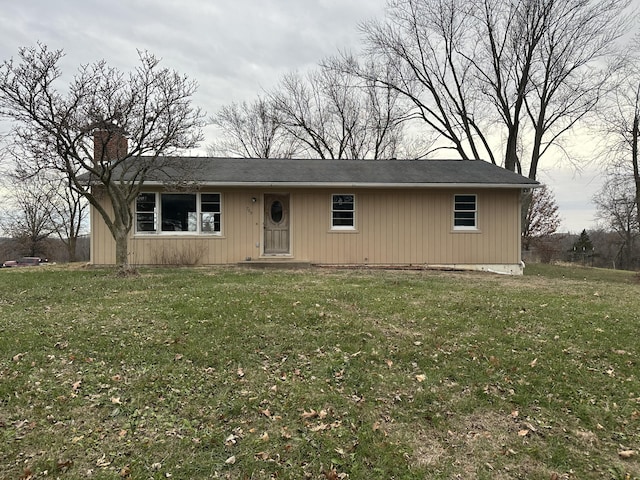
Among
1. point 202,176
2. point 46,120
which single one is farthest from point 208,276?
point 46,120

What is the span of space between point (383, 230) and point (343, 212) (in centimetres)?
136

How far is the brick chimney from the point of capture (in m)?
8.98

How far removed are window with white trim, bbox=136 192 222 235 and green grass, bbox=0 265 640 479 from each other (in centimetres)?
530

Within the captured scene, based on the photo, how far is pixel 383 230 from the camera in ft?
41.1

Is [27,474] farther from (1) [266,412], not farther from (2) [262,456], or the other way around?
(1) [266,412]

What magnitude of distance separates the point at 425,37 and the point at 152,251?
64.9ft

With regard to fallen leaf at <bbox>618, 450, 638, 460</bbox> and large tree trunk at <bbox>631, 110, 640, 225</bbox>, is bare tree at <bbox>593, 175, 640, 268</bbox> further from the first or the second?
fallen leaf at <bbox>618, 450, 638, 460</bbox>

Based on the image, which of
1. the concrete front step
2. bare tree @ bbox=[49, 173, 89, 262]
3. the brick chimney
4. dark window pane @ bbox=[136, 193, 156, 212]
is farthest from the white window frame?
bare tree @ bbox=[49, 173, 89, 262]

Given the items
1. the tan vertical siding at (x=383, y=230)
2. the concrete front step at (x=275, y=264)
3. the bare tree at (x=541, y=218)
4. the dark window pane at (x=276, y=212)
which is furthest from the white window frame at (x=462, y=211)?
the bare tree at (x=541, y=218)

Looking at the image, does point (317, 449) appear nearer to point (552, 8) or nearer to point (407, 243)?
point (407, 243)

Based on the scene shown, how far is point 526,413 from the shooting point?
11.8 ft

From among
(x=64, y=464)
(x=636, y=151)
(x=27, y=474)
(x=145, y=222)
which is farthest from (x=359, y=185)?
(x=636, y=151)

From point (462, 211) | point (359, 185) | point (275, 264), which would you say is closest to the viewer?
point (275, 264)

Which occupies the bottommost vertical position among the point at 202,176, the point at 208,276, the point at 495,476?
the point at 495,476
